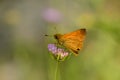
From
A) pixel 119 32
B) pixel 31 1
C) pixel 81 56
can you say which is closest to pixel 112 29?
pixel 119 32

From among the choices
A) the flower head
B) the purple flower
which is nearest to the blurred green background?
the purple flower

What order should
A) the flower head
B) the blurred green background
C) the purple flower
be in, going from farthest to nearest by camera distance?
the purple flower → the blurred green background → the flower head

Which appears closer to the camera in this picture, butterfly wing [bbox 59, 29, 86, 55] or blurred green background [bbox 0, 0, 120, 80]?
butterfly wing [bbox 59, 29, 86, 55]

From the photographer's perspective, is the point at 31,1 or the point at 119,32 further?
the point at 31,1

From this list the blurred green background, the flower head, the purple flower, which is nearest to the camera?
the flower head

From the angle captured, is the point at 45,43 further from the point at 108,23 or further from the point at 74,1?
the point at 74,1

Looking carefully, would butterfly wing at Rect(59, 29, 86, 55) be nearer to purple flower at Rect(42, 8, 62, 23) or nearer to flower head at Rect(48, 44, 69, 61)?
flower head at Rect(48, 44, 69, 61)
